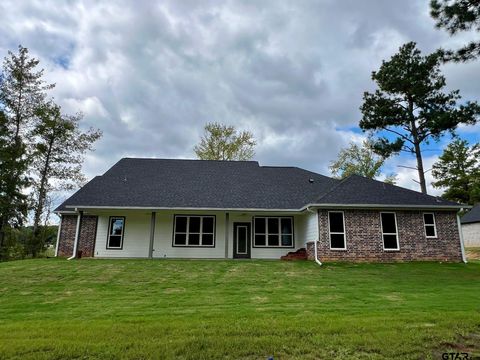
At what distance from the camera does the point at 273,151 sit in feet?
107

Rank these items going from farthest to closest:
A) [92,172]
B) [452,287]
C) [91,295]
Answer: [92,172] < [452,287] < [91,295]

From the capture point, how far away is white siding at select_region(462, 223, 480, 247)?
3169 cm

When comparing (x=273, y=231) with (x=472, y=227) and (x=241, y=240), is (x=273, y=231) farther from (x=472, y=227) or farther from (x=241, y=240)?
(x=472, y=227)

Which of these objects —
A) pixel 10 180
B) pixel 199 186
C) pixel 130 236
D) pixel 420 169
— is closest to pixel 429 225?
pixel 420 169

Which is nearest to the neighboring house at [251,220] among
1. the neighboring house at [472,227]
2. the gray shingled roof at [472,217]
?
the neighboring house at [472,227]

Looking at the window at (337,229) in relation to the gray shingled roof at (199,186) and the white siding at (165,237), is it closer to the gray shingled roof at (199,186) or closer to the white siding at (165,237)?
the white siding at (165,237)

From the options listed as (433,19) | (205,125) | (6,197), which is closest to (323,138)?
(205,125)

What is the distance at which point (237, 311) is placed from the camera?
6.64 m

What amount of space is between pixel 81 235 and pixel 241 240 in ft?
26.4

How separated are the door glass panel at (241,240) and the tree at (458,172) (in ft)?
113

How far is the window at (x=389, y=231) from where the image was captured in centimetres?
1444

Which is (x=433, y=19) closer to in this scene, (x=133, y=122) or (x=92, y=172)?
(x=133, y=122)

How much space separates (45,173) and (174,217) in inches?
502

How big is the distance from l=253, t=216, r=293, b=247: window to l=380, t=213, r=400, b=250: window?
440cm
